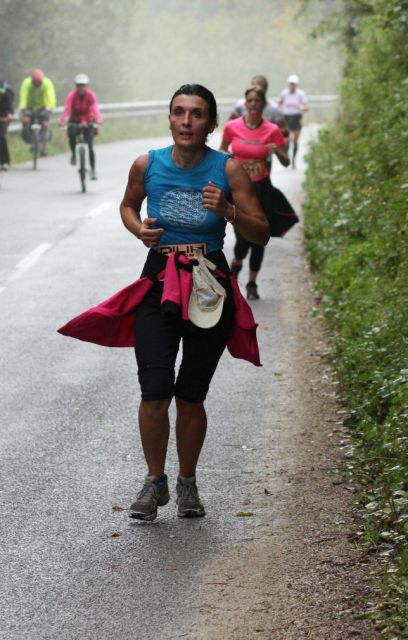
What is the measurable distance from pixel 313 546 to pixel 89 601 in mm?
1198

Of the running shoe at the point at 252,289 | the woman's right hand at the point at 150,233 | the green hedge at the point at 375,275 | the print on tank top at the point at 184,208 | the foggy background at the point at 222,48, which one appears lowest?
the foggy background at the point at 222,48

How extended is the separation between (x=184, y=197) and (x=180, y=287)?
413 millimetres

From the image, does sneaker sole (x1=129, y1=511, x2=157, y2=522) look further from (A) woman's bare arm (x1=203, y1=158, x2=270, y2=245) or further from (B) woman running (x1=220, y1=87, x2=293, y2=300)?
(B) woman running (x1=220, y1=87, x2=293, y2=300)

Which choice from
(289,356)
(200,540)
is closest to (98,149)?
(289,356)

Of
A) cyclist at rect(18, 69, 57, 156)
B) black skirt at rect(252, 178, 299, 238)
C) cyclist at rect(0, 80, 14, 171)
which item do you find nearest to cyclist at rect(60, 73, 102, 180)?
cyclist at rect(0, 80, 14, 171)

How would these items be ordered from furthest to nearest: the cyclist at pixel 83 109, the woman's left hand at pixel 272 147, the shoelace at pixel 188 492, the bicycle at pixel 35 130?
1. the bicycle at pixel 35 130
2. the cyclist at pixel 83 109
3. the woman's left hand at pixel 272 147
4. the shoelace at pixel 188 492

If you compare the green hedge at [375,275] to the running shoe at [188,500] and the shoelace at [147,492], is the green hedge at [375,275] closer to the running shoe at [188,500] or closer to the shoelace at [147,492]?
the running shoe at [188,500]

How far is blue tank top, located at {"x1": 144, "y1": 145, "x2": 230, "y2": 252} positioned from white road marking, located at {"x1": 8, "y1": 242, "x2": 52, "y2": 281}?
755 cm

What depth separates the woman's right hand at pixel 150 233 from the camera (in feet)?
20.3

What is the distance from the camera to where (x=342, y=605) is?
5.48m

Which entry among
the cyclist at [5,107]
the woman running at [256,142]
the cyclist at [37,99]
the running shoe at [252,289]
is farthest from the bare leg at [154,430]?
the cyclist at [37,99]

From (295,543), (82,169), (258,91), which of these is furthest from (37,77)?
(295,543)

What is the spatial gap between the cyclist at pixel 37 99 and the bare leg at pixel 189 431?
68.9ft

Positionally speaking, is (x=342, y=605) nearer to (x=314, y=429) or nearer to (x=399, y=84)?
(x=314, y=429)
